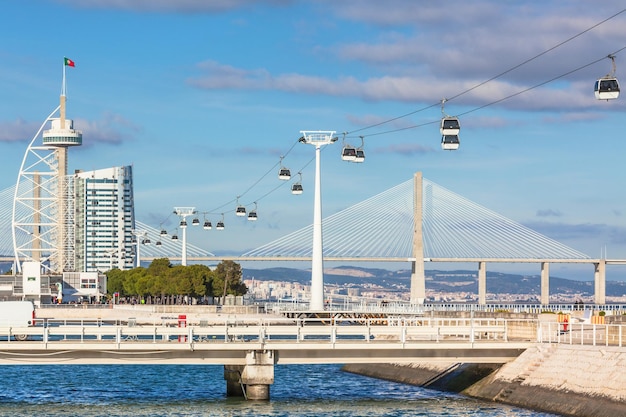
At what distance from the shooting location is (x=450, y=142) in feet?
144

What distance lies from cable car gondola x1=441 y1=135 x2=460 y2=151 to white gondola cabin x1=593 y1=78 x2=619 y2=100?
730 centimetres

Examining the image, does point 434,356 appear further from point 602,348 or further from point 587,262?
point 587,262

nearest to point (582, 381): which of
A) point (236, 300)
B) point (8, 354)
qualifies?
point (8, 354)

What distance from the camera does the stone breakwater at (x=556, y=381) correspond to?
42.0 m

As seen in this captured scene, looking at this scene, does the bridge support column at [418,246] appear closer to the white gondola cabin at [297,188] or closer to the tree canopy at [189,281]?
the tree canopy at [189,281]

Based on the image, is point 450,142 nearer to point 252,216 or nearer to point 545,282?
point 252,216

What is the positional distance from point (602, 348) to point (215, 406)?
46.7 ft

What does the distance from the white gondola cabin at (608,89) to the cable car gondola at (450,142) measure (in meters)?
7.30

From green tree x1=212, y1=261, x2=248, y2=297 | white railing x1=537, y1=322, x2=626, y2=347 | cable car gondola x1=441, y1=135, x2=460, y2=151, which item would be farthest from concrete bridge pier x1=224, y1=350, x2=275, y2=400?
green tree x1=212, y1=261, x2=248, y2=297

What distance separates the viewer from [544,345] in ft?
162

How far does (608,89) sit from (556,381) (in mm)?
12397

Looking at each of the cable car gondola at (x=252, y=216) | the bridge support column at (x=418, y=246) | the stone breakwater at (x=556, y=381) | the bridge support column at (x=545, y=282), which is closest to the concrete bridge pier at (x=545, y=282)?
the bridge support column at (x=545, y=282)

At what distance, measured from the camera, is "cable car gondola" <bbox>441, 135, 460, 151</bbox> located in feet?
144

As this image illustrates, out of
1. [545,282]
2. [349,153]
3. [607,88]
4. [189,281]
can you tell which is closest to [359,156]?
[349,153]
